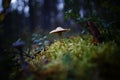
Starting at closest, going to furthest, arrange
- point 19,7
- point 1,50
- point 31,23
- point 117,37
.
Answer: point 1,50, point 117,37, point 19,7, point 31,23

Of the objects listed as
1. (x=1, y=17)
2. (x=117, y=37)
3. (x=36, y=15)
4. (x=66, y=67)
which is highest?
(x=36, y=15)

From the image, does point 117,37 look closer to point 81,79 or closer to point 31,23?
point 81,79

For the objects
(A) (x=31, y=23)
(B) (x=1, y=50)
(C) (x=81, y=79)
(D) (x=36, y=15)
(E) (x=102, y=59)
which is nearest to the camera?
(C) (x=81, y=79)

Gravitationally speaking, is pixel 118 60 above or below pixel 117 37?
below

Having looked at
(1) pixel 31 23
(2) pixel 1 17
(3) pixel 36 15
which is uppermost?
(3) pixel 36 15

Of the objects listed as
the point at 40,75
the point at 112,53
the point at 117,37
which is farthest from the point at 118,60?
the point at 117,37

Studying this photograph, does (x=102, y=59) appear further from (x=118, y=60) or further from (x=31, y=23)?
(x=31, y=23)

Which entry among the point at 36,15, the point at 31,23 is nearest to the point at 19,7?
the point at 31,23

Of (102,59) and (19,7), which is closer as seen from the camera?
(102,59)

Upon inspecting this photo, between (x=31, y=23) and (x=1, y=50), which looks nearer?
(x=1, y=50)
